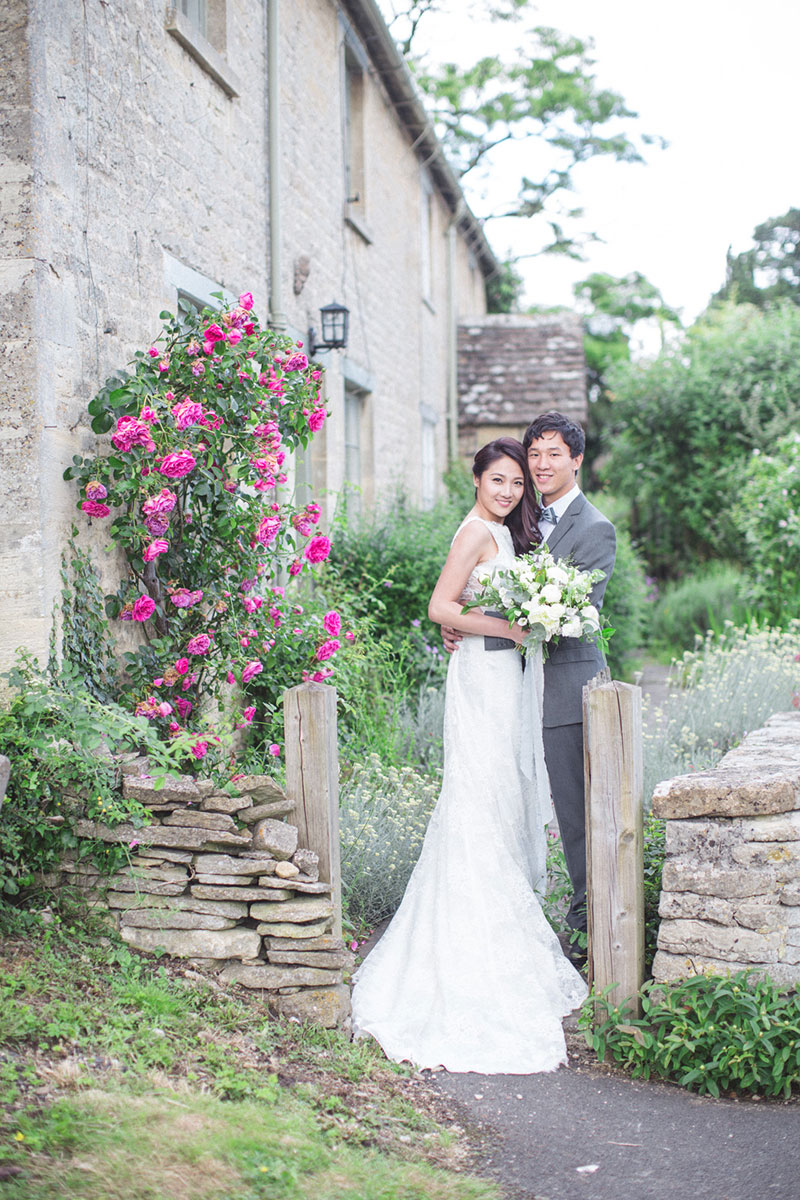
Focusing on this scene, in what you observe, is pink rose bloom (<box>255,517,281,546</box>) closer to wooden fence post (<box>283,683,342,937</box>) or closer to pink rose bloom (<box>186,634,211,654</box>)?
pink rose bloom (<box>186,634,211,654</box>)

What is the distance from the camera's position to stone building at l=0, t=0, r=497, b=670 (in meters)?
4.03

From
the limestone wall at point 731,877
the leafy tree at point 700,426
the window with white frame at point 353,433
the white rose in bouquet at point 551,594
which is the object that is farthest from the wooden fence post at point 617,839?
the leafy tree at point 700,426

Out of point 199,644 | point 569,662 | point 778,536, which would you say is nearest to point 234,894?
point 199,644

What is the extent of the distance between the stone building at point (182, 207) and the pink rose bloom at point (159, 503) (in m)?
0.33

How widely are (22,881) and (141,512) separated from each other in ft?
5.39

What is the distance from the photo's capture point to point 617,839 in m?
3.60

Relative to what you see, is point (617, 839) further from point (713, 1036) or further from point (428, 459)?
point (428, 459)

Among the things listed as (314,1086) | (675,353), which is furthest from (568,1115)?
(675,353)

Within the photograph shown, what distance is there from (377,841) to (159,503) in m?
1.84

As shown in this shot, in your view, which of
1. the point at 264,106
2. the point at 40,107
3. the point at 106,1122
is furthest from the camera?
the point at 264,106

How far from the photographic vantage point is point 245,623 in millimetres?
5078

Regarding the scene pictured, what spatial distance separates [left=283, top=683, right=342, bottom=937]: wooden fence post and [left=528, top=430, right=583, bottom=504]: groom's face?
1.37m

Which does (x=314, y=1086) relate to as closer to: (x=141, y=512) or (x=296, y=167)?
(x=141, y=512)

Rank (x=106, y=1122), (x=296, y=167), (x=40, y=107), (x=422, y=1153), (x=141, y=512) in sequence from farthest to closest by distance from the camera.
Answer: (x=296, y=167)
(x=141, y=512)
(x=40, y=107)
(x=422, y=1153)
(x=106, y=1122)
